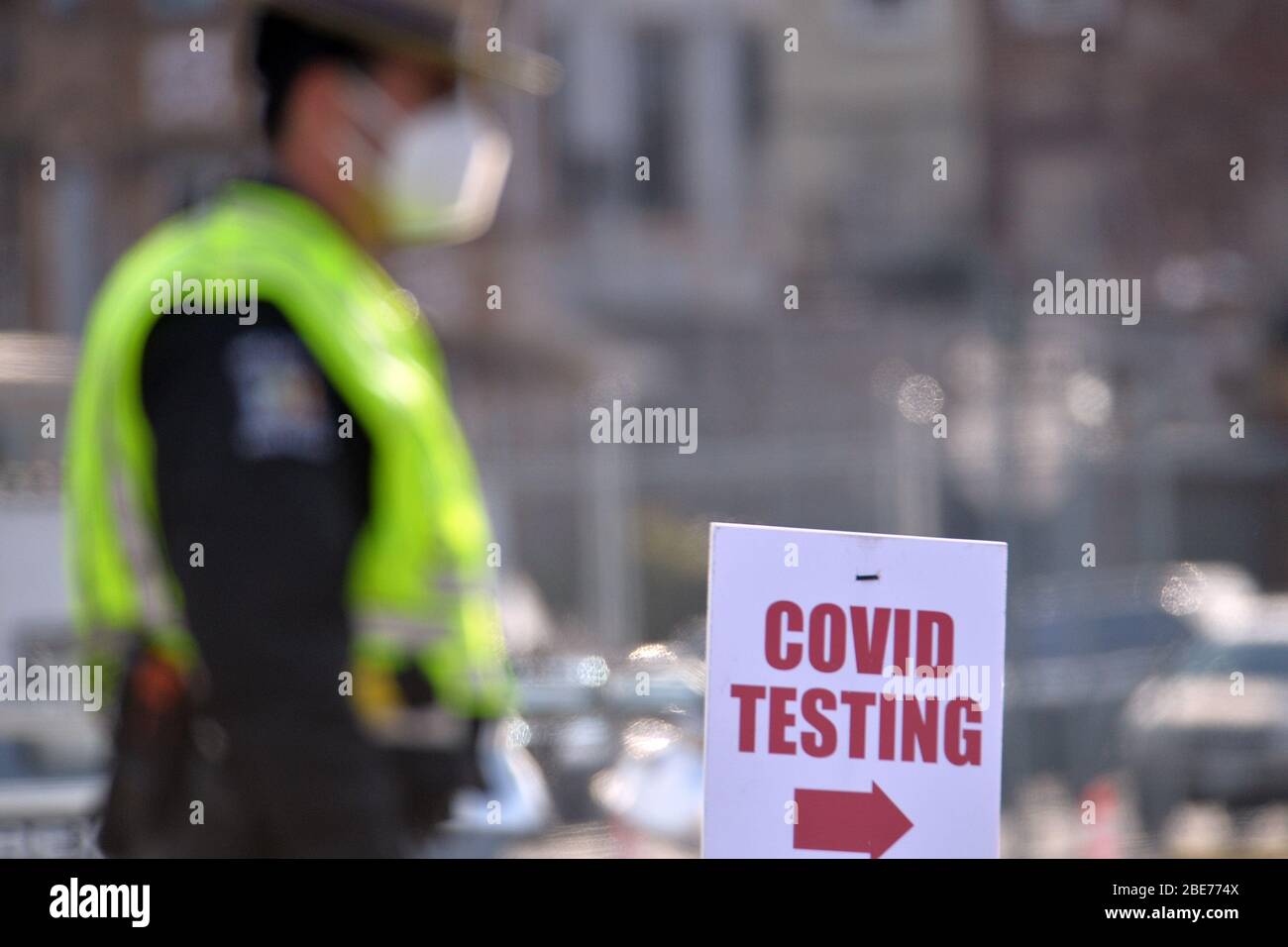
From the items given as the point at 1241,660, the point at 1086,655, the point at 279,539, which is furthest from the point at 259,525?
the point at 1241,660

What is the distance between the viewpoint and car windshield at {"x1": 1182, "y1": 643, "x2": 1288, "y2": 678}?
1138 centimetres

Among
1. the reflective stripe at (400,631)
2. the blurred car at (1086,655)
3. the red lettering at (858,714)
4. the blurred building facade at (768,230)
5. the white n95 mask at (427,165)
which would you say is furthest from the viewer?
the blurred building facade at (768,230)

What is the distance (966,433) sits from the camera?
56.5 feet

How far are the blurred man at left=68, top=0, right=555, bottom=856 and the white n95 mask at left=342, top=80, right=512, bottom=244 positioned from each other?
7 centimetres

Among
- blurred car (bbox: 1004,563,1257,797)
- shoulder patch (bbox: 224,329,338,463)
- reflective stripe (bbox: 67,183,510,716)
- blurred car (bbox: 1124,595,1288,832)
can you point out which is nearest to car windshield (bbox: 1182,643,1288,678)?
blurred car (bbox: 1124,595,1288,832)

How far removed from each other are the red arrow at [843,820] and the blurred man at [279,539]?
0.62m

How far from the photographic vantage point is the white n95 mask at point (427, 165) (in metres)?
3.01

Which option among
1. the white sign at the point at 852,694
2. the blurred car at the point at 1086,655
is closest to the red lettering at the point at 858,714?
the white sign at the point at 852,694

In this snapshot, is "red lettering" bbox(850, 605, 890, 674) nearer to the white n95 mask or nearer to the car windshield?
the white n95 mask

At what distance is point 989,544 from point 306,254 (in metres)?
1.05

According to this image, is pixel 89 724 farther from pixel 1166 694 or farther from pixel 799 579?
pixel 1166 694

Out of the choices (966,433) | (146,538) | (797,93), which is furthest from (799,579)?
(797,93)

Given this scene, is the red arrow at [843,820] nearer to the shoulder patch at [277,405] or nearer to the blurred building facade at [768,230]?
the shoulder patch at [277,405]

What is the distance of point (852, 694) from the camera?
210 centimetres
